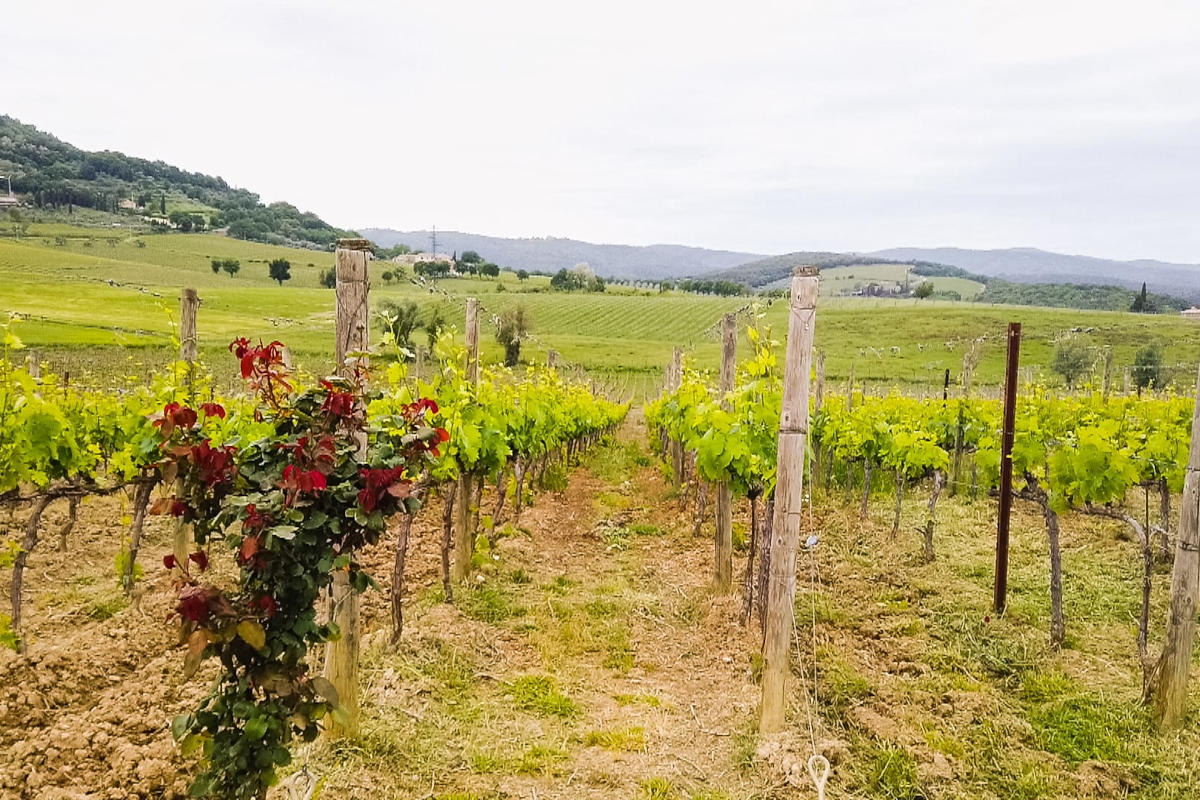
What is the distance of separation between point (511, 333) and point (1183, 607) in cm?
4508

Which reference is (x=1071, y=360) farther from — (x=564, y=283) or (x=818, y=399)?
(x=564, y=283)

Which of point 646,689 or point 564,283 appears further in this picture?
point 564,283

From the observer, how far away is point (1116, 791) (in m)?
3.95

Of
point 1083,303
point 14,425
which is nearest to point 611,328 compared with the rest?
point 1083,303

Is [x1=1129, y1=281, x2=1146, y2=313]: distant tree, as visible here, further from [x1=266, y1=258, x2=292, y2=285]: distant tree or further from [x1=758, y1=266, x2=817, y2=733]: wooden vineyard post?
[x1=266, y1=258, x2=292, y2=285]: distant tree

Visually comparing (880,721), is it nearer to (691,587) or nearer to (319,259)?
(691,587)

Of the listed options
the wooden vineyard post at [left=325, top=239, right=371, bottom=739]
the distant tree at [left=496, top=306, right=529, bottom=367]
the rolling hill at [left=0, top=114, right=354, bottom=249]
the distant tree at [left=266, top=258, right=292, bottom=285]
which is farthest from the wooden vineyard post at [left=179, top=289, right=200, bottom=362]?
the rolling hill at [left=0, top=114, right=354, bottom=249]

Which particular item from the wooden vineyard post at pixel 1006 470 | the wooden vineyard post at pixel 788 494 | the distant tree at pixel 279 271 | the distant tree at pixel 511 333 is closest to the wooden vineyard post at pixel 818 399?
the wooden vineyard post at pixel 1006 470

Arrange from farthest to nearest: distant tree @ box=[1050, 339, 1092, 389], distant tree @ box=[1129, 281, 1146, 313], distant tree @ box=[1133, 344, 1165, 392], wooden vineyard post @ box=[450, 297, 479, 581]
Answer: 1. distant tree @ box=[1129, 281, 1146, 313]
2. distant tree @ box=[1050, 339, 1092, 389]
3. distant tree @ box=[1133, 344, 1165, 392]
4. wooden vineyard post @ box=[450, 297, 479, 581]

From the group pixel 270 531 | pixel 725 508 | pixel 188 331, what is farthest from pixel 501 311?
pixel 270 531

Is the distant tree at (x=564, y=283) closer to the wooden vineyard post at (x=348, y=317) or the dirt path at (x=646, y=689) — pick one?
the dirt path at (x=646, y=689)

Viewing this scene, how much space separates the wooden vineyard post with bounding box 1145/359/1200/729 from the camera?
443cm

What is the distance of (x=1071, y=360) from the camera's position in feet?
129

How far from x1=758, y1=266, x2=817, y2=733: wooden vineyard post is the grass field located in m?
21.7
